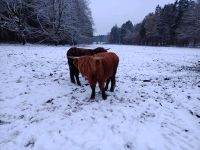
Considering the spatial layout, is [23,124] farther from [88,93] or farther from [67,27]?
[67,27]

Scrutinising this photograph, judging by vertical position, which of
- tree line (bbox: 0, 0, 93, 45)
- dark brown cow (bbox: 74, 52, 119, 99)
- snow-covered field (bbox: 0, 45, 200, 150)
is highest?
tree line (bbox: 0, 0, 93, 45)

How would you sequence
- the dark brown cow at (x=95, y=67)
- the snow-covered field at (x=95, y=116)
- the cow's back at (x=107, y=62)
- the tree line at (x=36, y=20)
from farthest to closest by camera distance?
the tree line at (x=36, y=20), the cow's back at (x=107, y=62), the dark brown cow at (x=95, y=67), the snow-covered field at (x=95, y=116)

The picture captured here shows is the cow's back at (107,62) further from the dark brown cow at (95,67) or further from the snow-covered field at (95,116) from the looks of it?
the snow-covered field at (95,116)

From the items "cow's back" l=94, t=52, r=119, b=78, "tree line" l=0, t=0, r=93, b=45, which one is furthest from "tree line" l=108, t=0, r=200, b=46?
"cow's back" l=94, t=52, r=119, b=78

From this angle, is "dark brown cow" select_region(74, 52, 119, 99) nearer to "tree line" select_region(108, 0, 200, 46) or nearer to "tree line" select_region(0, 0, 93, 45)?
"tree line" select_region(0, 0, 93, 45)

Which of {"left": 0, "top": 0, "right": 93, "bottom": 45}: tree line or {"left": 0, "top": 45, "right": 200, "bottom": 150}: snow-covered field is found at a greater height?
{"left": 0, "top": 0, "right": 93, "bottom": 45}: tree line

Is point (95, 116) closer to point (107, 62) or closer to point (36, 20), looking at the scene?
point (107, 62)

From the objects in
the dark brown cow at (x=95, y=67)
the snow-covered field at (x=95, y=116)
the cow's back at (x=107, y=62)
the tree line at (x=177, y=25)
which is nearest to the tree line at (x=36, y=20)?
the snow-covered field at (x=95, y=116)

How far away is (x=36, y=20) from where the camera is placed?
22.1 m

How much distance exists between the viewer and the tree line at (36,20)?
18.9 metres

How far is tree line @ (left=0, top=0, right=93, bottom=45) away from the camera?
62.1 feet

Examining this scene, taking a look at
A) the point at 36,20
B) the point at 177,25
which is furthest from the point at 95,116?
the point at 177,25

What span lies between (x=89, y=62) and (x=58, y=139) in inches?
93.4

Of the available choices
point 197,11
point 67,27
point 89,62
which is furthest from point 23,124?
point 197,11
